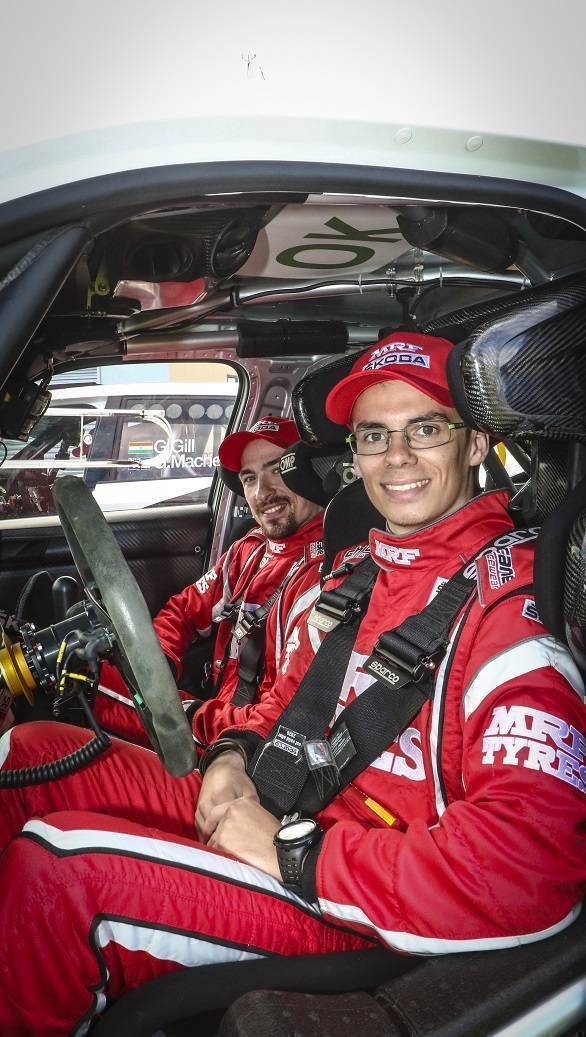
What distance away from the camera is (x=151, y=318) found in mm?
1939

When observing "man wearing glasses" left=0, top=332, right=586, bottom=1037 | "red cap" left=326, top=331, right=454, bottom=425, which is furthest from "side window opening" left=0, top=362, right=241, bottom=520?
"man wearing glasses" left=0, top=332, right=586, bottom=1037

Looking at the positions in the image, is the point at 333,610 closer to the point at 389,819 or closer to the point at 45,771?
the point at 389,819

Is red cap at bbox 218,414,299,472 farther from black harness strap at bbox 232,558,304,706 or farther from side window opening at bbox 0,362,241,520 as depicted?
black harness strap at bbox 232,558,304,706

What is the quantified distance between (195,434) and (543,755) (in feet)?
8.31

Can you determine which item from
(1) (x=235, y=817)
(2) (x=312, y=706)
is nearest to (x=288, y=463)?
(2) (x=312, y=706)

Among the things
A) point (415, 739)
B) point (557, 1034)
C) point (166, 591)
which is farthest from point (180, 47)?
point (166, 591)

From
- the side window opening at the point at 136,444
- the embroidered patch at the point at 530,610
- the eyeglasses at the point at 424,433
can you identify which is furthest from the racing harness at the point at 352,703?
the side window opening at the point at 136,444

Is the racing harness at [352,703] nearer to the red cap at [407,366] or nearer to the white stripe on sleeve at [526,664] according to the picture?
the white stripe on sleeve at [526,664]

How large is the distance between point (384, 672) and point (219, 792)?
439 mm

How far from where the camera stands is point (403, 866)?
3.43ft

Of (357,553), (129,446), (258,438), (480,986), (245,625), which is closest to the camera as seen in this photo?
(480,986)

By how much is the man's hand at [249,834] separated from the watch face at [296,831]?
0.20 feet

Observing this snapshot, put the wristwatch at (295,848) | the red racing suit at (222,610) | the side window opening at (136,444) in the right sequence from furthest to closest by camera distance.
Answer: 1. the side window opening at (136,444)
2. the red racing suit at (222,610)
3. the wristwatch at (295,848)

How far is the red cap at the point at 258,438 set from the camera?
2.72 metres
